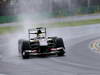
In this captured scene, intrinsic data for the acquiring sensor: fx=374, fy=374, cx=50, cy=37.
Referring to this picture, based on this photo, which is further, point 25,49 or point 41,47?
point 25,49

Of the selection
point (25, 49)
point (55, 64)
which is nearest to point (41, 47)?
point (25, 49)

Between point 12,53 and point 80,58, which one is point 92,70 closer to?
point 80,58

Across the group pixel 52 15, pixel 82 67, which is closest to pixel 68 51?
pixel 82 67

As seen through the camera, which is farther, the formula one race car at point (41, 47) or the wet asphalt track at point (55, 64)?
the formula one race car at point (41, 47)

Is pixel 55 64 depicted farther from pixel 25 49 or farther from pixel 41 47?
pixel 25 49

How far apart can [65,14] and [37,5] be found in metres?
8.29

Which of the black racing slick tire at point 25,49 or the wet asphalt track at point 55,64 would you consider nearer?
the wet asphalt track at point 55,64

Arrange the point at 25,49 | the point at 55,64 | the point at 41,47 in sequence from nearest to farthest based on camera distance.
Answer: the point at 55,64, the point at 41,47, the point at 25,49

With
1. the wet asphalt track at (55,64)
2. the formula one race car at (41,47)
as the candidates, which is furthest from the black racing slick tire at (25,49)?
the wet asphalt track at (55,64)

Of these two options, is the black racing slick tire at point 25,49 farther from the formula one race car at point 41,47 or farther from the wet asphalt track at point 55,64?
the wet asphalt track at point 55,64

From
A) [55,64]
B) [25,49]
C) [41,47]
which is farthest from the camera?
[25,49]

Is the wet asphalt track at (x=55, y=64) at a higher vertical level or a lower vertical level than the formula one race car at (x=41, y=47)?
lower

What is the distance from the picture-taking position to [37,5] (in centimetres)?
7075

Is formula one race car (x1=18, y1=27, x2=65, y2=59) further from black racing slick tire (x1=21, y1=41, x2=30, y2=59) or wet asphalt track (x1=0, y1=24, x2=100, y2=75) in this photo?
wet asphalt track (x1=0, y1=24, x2=100, y2=75)
